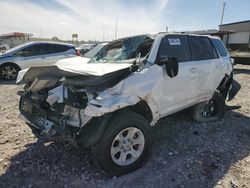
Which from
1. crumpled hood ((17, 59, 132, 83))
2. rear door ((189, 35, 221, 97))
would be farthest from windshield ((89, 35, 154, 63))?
rear door ((189, 35, 221, 97))

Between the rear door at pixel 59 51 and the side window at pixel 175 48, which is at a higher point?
the side window at pixel 175 48

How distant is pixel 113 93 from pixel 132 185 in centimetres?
119

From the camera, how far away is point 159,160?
3596 millimetres

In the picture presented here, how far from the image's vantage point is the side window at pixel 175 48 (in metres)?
3.85

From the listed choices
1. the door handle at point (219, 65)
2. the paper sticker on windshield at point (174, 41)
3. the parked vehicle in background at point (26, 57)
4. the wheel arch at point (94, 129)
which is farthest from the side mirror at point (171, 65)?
the parked vehicle in background at point (26, 57)

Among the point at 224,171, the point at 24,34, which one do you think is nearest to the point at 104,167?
the point at 224,171

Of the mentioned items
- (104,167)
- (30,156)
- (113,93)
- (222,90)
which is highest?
(113,93)

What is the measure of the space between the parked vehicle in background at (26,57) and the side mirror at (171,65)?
7355mm

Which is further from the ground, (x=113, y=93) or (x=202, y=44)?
(x=202, y=44)

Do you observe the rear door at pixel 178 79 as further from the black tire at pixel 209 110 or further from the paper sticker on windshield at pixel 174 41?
the black tire at pixel 209 110

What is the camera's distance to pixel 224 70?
5273 mm

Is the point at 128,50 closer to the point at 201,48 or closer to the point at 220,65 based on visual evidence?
the point at 201,48

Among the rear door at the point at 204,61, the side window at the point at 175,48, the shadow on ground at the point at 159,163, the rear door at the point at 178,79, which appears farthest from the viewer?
the rear door at the point at 204,61

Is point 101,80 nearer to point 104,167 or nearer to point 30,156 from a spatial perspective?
point 104,167
